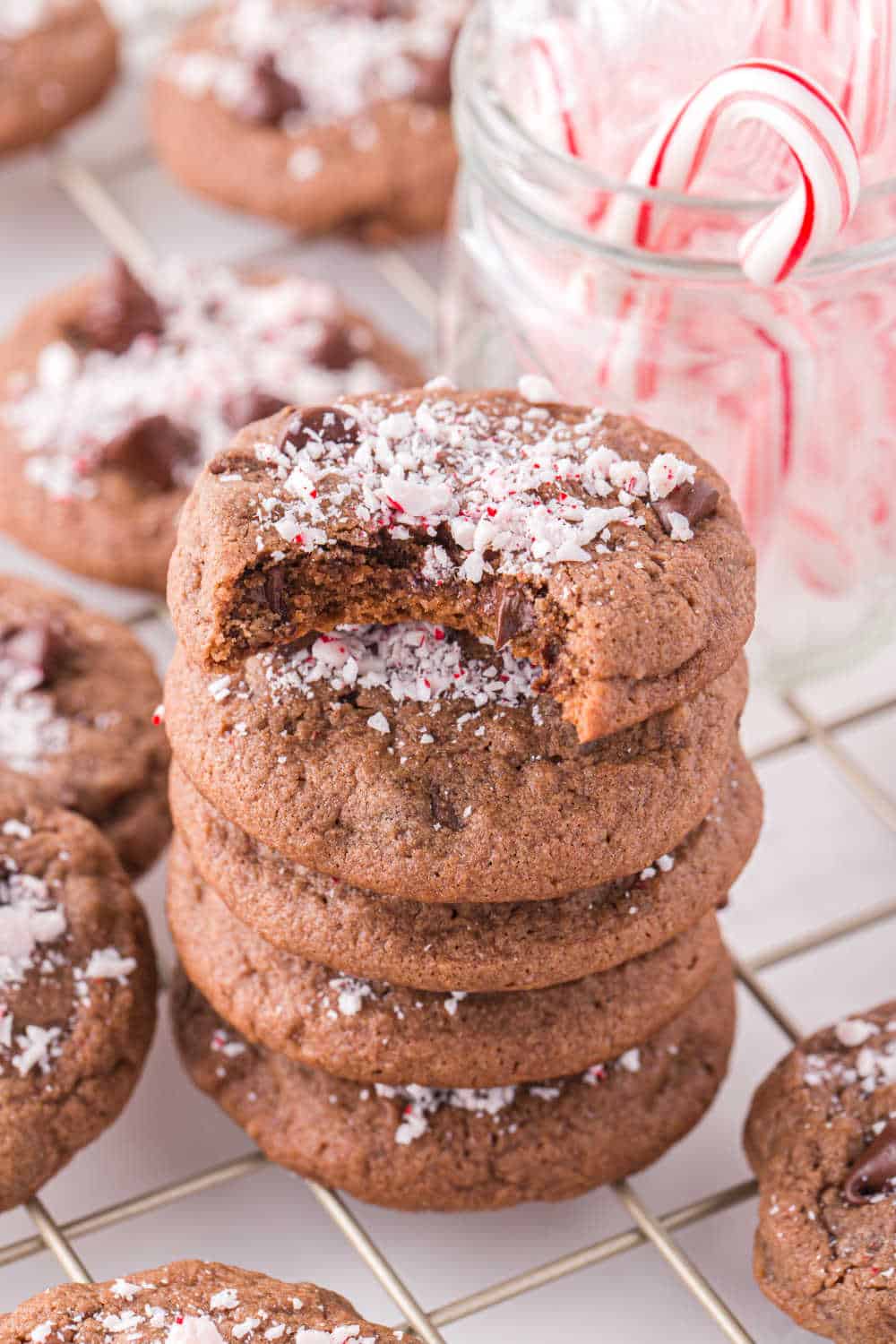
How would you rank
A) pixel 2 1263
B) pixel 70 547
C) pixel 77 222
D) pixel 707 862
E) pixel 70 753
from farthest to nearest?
pixel 77 222, pixel 70 547, pixel 70 753, pixel 2 1263, pixel 707 862

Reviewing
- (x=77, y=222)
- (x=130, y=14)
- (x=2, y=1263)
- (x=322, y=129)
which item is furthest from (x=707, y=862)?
(x=130, y=14)


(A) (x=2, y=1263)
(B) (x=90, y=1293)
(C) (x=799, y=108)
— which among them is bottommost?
(A) (x=2, y=1263)

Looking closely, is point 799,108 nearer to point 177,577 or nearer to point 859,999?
point 177,577

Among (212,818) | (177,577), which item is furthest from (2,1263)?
(177,577)

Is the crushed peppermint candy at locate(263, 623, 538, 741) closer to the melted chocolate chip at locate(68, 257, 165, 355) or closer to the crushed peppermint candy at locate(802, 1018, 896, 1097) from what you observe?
the crushed peppermint candy at locate(802, 1018, 896, 1097)

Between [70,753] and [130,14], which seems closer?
[70,753]

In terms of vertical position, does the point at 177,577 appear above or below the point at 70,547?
above

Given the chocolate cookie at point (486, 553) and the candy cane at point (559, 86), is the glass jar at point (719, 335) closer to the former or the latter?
the candy cane at point (559, 86)

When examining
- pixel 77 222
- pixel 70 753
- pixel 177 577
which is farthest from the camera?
pixel 77 222
